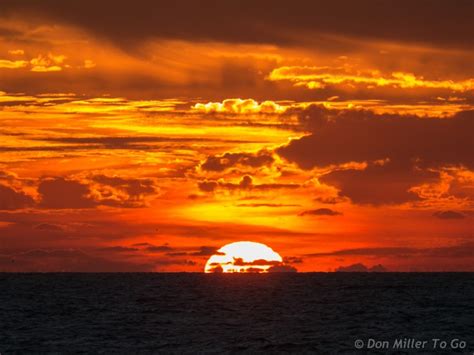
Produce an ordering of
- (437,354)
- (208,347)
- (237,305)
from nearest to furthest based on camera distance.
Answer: (437,354), (208,347), (237,305)

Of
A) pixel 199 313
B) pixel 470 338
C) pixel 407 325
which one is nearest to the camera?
pixel 470 338

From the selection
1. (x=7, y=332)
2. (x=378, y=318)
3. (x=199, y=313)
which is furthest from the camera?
(x=199, y=313)

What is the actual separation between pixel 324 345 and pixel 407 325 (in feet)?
66.7

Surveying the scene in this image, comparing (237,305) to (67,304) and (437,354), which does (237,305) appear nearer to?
(67,304)

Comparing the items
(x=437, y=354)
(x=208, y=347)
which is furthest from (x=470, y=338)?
(x=208, y=347)

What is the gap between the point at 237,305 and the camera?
12475cm

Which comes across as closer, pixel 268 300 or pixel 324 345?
pixel 324 345

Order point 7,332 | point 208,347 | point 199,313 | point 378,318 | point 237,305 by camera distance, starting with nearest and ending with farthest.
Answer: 1. point 208,347
2. point 7,332
3. point 378,318
4. point 199,313
5. point 237,305

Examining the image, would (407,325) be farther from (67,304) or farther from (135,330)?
(67,304)

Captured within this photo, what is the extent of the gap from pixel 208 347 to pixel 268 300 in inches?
2644

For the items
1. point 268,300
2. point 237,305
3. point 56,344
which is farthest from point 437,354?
point 268,300

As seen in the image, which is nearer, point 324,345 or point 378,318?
point 324,345

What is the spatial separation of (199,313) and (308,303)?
83.2ft

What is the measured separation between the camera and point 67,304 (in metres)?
130
